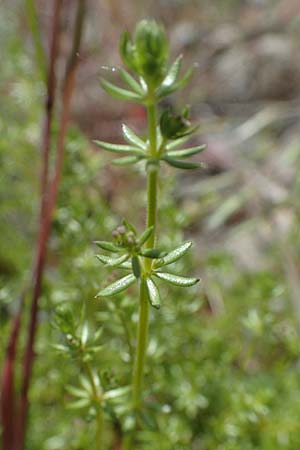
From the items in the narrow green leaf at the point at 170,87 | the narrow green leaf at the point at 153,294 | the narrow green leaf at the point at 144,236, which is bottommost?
the narrow green leaf at the point at 153,294

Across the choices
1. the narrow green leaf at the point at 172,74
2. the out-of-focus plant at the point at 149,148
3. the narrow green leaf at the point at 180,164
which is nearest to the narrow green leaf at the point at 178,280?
the out-of-focus plant at the point at 149,148

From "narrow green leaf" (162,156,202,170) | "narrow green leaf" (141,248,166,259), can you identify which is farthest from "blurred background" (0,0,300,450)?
"narrow green leaf" (141,248,166,259)

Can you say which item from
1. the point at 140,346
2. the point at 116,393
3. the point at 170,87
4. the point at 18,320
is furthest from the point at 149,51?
the point at 18,320

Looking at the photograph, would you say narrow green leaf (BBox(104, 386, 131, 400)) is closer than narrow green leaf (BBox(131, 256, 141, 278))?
No

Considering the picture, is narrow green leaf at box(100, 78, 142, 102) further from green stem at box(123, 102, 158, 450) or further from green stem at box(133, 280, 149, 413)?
green stem at box(133, 280, 149, 413)

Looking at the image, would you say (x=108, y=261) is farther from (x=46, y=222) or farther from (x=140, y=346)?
(x=46, y=222)

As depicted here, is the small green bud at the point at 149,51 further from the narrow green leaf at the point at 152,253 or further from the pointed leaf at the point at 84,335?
the pointed leaf at the point at 84,335

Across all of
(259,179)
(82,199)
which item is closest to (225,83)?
(259,179)

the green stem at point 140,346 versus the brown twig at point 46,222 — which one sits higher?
the brown twig at point 46,222
